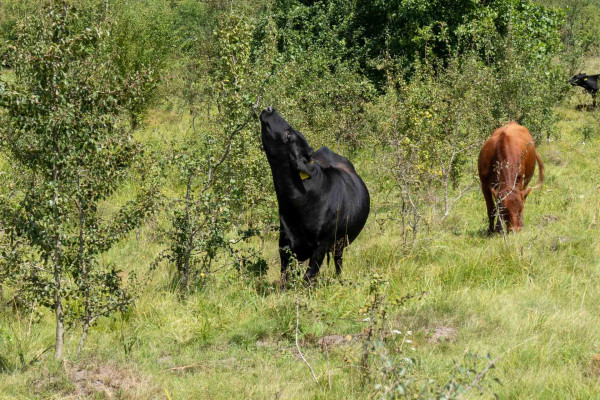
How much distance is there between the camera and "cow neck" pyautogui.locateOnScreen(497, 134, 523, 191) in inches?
323

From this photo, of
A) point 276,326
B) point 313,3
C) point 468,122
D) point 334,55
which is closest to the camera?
point 276,326

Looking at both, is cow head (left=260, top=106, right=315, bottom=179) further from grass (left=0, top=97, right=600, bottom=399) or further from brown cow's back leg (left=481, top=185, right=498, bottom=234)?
brown cow's back leg (left=481, top=185, right=498, bottom=234)

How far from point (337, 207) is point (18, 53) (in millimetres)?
3437

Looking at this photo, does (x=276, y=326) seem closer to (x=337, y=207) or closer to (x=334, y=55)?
(x=337, y=207)

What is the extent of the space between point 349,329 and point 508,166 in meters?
4.08

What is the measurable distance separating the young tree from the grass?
63 centimetres

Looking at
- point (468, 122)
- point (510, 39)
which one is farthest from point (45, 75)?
point (510, 39)

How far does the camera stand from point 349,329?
5.23m

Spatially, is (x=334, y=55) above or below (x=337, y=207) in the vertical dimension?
above

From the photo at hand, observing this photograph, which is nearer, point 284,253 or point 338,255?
point 284,253

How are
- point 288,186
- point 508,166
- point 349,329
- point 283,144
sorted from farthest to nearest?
point 508,166, point 288,186, point 283,144, point 349,329

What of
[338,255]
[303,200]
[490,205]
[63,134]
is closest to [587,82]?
[490,205]

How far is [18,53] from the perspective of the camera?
4426 millimetres

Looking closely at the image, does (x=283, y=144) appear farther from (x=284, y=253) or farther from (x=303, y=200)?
(x=284, y=253)
